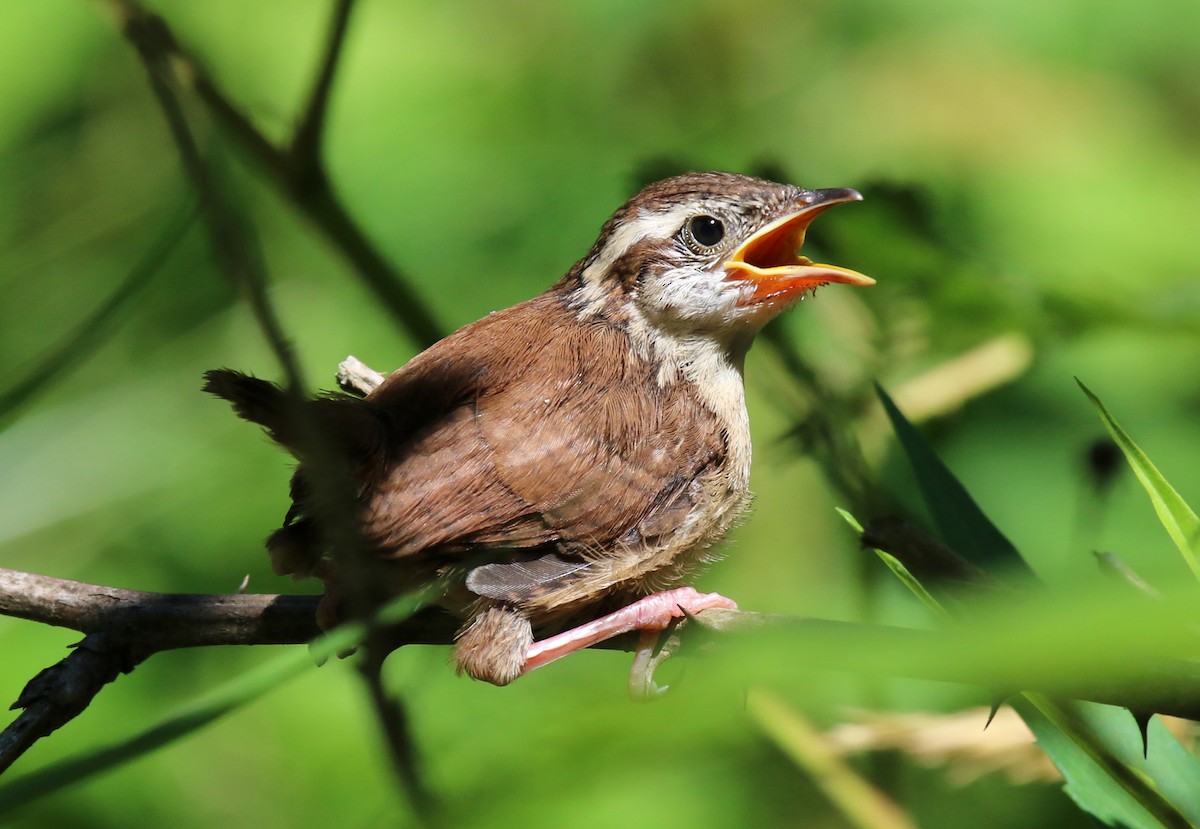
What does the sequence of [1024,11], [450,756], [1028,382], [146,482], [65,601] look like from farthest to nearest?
1. [1024,11]
2. [146,482]
3. [1028,382]
4. [65,601]
5. [450,756]

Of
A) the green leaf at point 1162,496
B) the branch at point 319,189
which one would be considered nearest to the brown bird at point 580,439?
the branch at point 319,189

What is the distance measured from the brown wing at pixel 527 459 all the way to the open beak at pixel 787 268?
0.45 m

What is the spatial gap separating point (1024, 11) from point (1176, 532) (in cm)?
477

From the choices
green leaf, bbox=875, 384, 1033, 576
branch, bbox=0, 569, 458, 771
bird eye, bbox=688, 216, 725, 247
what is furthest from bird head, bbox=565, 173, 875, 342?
branch, bbox=0, 569, 458, 771

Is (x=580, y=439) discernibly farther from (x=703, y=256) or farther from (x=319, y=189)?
(x=319, y=189)

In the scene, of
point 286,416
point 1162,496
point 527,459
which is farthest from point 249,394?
point 1162,496

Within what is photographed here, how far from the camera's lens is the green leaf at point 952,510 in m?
2.50

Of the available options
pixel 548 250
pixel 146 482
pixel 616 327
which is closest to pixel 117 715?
pixel 146 482

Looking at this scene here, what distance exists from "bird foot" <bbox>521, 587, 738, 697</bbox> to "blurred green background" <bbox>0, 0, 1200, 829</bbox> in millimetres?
456

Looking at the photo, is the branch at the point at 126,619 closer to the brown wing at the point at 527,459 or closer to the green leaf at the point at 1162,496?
the brown wing at the point at 527,459

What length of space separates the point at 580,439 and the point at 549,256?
8.30 ft

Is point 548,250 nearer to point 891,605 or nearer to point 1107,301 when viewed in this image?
point 891,605

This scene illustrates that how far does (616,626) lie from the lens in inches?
113

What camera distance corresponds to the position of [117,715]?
13.4ft
